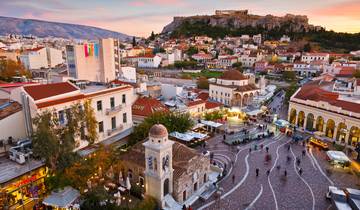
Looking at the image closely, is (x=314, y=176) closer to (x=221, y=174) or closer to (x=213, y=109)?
(x=221, y=174)

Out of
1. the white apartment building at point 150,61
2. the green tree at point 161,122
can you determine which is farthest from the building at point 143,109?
the white apartment building at point 150,61

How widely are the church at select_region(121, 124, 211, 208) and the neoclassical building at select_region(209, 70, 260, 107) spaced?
31826 millimetres

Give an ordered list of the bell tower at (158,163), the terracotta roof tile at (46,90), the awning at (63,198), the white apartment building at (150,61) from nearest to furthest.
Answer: the awning at (63,198), the bell tower at (158,163), the terracotta roof tile at (46,90), the white apartment building at (150,61)

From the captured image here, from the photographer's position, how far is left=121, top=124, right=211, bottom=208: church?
1655cm

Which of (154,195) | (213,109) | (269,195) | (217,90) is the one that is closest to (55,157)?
(154,195)

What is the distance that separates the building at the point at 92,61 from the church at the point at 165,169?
1041 inches

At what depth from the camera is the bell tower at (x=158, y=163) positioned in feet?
53.7

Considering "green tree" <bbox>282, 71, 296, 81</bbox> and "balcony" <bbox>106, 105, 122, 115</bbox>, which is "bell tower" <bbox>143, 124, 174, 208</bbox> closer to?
"balcony" <bbox>106, 105, 122, 115</bbox>

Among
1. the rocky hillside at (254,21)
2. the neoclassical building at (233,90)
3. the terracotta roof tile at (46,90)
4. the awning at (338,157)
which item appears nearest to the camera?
the terracotta roof tile at (46,90)

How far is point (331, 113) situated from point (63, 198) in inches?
1250

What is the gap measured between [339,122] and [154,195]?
26060mm

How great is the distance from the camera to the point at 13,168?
1533cm

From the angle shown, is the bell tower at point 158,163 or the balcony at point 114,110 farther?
the balcony at point 114,110

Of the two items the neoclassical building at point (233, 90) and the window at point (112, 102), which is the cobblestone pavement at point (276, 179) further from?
the neoclassical building at point (233, 90)
